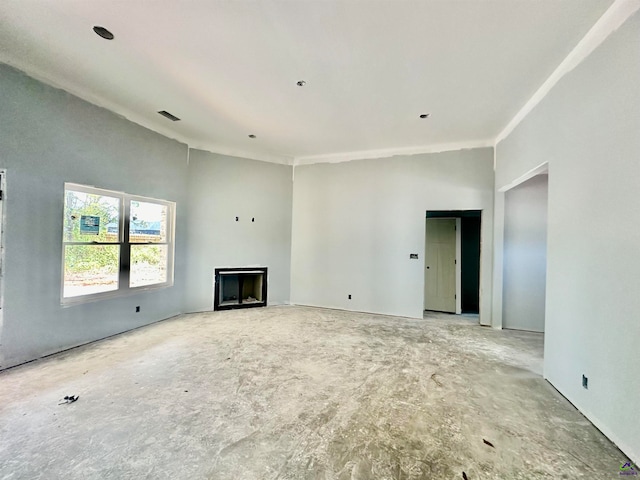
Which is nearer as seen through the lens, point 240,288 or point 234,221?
point 234,221

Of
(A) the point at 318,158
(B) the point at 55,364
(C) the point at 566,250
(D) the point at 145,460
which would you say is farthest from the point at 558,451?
(A) the point at 318,158

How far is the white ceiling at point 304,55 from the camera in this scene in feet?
6.93

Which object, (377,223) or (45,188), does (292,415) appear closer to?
(45,188)

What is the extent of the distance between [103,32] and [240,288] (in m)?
4.48

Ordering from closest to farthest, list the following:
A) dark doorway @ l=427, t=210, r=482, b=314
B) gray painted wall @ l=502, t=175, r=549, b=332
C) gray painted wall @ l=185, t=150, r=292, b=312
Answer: gray painted wall @ l=502, t=175, r=549, b=332 → gray painted wall @ l=185, t=150, r=292, b=312 → dark doorway @ l=427, t=210, r=482, b=314

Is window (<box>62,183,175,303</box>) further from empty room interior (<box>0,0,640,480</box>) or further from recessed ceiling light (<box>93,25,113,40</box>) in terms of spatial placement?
recessed ceiling light (<box>93,25,113,40</box>)

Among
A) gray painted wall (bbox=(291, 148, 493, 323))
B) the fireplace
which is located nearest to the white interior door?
gray painted wall (bbox=(291, 148, 493, 323))

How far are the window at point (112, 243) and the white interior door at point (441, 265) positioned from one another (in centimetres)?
509

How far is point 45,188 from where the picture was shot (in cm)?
311

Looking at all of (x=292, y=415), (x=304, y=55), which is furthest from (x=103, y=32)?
(x=292, y=415)

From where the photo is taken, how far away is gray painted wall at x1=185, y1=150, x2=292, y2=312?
17.1ft

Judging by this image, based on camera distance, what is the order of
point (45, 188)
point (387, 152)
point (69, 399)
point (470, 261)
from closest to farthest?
point (69, 399) < point (45, 188) < point (387, 152) < point (470, 261)

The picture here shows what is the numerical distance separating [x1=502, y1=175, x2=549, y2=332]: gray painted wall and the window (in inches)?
227

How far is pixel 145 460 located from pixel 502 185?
17.3 ft
